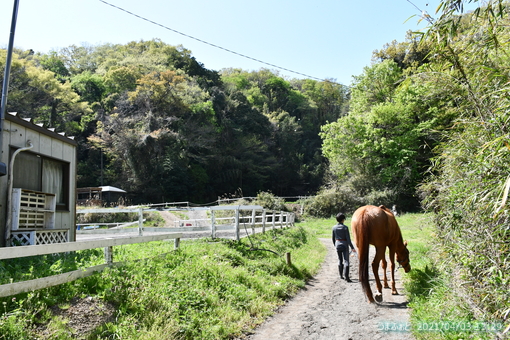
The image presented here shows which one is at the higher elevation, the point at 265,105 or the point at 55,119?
the point at 265,105

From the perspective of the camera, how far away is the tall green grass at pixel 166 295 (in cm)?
410

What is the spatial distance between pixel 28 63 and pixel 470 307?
129ft

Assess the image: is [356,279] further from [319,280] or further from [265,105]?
[265,105]

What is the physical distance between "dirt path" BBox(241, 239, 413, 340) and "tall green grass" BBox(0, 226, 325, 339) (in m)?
0.29

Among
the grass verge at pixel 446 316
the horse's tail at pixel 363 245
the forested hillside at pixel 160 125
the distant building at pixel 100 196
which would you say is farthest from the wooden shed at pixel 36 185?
the forested hillside at pixel 160 125

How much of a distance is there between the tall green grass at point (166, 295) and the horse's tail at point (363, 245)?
1.68 m

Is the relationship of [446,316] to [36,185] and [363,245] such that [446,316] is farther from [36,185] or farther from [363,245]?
[36,185]

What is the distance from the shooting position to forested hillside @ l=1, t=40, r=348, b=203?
118 feet

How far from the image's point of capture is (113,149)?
36.1m

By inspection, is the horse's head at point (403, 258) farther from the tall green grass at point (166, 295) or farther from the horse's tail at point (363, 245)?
the tall green grass at point (166, 295)

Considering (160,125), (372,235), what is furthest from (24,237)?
(160,125)

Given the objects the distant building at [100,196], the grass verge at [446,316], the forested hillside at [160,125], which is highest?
the forested hillside at [160,125]

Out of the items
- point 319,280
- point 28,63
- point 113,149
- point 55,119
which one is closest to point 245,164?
point 113,149

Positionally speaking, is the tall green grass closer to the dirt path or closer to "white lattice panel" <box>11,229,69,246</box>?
the dirt path
